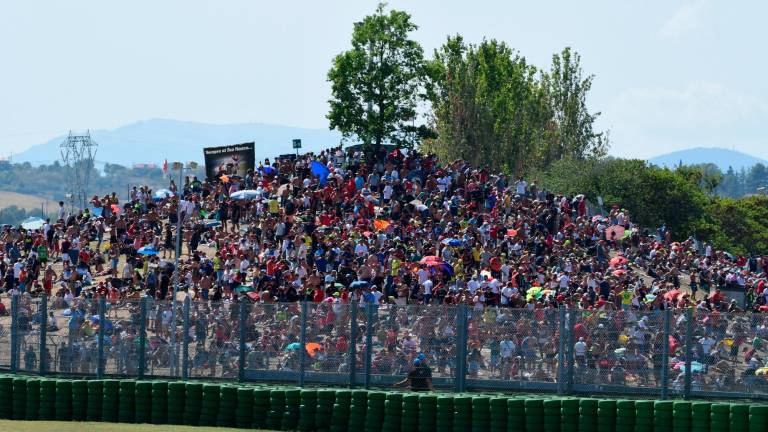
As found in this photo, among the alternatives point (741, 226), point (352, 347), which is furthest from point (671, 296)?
point (741, 226)

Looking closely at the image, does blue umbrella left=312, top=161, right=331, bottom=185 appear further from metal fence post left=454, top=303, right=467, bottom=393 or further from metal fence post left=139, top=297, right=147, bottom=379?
metal fence post left=454, top=303, right=467, bottom=393

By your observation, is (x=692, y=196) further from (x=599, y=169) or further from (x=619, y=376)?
(x=619, y=376)

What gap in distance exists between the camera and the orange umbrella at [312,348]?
91.0 ft

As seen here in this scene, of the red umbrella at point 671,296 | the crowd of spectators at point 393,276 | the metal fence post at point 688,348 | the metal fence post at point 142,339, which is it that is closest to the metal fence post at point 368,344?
the crowd of spectators at point 393,276

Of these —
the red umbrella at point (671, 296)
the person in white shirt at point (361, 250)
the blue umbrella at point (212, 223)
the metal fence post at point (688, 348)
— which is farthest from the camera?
the blue umbrella at point (212, 223)

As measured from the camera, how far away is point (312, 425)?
25.3 metres

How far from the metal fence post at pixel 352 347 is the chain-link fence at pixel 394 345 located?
21mm

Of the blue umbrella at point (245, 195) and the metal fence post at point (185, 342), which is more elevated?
the blue umbrella at point (245, 195)

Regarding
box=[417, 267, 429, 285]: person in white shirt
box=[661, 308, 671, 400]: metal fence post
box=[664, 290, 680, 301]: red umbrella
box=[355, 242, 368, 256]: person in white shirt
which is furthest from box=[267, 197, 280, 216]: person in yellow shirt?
box=[661, 308, 671, 400]: metal fence post

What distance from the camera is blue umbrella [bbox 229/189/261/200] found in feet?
153

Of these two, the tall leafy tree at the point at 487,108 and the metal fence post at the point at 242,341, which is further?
the tall leafy tree at the point at 487,108

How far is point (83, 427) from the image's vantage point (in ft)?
81.4

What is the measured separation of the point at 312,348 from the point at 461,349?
316 centimetres

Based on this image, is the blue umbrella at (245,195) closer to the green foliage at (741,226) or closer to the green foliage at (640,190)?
the green foliage at (640,190)
